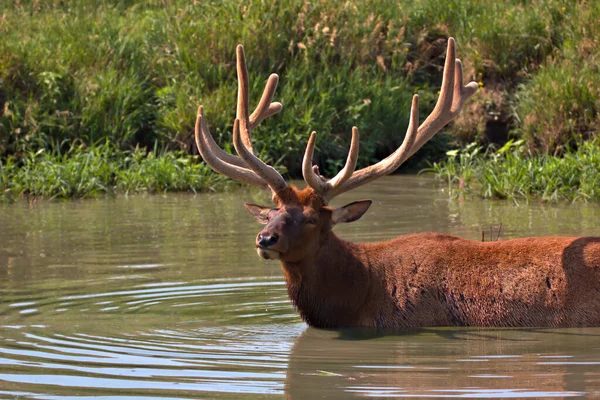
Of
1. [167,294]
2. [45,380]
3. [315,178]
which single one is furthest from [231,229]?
[45,380]

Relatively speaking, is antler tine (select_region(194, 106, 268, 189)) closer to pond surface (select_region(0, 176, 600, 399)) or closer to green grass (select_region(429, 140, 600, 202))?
pond surface (select_region(0, 176, 600, 399))

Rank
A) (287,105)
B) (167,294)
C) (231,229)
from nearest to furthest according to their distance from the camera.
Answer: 1. (167,294)
2. (231,229)
3. (287,105)

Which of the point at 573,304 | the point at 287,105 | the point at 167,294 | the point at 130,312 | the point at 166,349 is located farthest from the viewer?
the point at 287,105

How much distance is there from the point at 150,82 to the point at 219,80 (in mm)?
1019

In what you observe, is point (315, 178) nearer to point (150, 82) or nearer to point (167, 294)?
point (167, 294)

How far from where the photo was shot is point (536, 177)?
13.8 meters

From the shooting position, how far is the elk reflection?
5.95m

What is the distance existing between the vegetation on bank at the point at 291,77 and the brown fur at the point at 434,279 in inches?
277

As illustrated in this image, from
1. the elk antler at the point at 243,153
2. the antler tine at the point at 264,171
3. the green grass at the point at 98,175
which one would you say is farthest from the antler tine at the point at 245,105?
the green grass at the point at 98,175

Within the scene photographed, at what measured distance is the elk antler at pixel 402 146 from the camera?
784 cm

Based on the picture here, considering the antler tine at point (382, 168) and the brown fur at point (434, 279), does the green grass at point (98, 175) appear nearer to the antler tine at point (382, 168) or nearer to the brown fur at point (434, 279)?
the antler tine at point (382, 168)

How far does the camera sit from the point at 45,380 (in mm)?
Result: 6273

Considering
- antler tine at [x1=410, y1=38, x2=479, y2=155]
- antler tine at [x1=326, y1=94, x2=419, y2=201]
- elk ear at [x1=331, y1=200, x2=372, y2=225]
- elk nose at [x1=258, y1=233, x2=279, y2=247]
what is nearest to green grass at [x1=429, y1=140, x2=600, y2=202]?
antler tine at [x1=410, y1=38, x2=479, y2=155]

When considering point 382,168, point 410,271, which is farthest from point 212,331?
point 382,168
